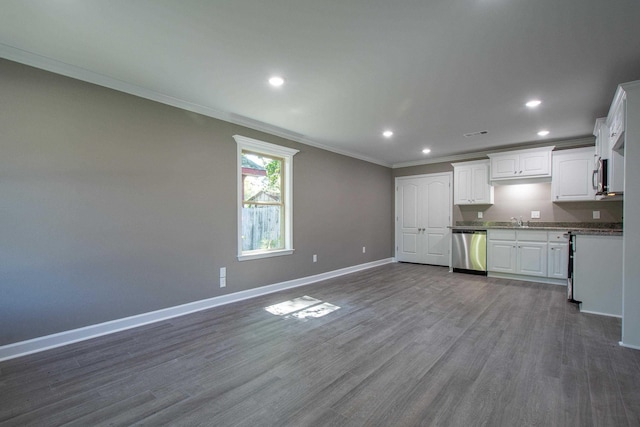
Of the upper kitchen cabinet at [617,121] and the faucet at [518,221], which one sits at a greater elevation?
the upper kitchen cabinet at [617,121]

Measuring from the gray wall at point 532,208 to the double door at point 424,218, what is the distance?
31 centimetres

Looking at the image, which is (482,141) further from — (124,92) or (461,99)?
(124,92)

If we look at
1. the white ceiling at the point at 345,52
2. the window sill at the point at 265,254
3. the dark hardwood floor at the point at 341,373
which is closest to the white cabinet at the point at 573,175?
the white ceiling at the point at 345,52

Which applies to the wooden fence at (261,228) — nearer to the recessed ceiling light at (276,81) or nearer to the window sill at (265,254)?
the window sill at (265,254)

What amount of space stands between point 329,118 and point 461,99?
5.28 ft

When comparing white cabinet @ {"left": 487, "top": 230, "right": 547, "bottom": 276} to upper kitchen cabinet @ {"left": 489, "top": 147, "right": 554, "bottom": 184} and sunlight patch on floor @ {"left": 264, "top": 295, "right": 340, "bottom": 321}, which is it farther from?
sunlight patch on floor @ {"left": 264, "top": 295, "right": 340, "bottom": 321}

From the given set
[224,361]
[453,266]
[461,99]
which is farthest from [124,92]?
[453,266]

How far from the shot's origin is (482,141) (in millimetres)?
5086

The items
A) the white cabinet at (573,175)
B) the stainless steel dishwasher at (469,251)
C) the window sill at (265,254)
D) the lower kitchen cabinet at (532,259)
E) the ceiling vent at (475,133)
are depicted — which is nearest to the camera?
the window sill at (265,254)

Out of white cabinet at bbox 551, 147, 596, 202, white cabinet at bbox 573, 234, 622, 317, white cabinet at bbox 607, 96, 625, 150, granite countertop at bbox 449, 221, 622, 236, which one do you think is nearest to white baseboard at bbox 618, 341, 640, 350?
white cabinet at bbox 573, 234, 622, 317

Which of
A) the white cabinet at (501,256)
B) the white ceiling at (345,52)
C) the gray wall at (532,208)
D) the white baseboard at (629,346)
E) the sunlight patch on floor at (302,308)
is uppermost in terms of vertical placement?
the white ceiling at (345,52)

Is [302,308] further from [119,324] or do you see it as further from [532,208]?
[532,208]

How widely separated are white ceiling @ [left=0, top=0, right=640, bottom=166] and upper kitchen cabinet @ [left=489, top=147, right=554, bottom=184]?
1.41 metres

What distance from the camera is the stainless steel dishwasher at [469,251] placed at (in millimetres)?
5555
